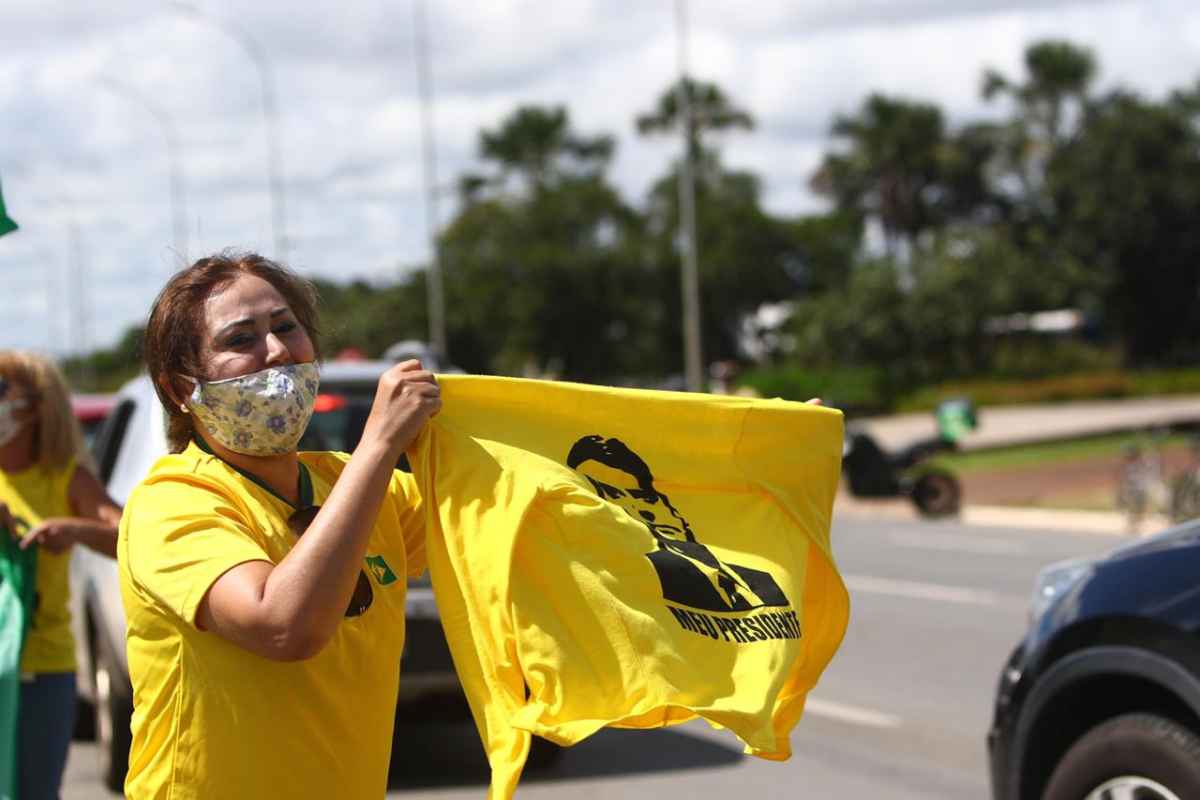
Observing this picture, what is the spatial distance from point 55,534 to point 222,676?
8.46 feet

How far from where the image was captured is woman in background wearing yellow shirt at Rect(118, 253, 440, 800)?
2.50 m

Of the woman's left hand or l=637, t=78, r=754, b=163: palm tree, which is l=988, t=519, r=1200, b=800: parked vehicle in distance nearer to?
the woman's left hand

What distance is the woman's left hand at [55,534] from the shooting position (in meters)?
4.95

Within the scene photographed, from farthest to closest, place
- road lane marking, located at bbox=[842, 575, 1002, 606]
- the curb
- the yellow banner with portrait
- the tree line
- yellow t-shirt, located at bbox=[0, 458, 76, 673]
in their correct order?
the tree line, the curb, road lane marking, located at bbox=[842, 575, 1002, 606], yellow t-shirt, located at bbox=[0, 458, 76, 673], the yellow banner with portrait

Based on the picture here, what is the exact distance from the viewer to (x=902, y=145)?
81.5 meters

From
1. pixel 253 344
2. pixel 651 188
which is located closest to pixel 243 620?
pixel 253 344

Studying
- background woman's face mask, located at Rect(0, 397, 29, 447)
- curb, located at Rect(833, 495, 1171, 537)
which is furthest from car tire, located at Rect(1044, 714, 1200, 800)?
curb, located at Rect(833, 495, 1171, 537)

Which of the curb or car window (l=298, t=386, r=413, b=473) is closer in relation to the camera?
car window (l=298, t=386, r=413, b=473)

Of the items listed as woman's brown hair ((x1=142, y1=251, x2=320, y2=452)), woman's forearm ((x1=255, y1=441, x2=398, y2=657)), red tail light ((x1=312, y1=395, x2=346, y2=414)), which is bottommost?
red tail light ((x1=312, y1=395, x2=346, y2=414))

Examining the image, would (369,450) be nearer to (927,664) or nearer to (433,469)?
(433,469)

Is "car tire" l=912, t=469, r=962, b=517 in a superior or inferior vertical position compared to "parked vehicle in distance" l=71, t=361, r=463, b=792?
inferior

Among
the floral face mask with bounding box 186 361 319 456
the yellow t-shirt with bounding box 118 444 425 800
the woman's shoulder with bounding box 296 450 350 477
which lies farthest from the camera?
the woman's shoulder with bounding box 296 450 350 477

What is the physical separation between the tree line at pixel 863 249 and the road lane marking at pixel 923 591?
41.9 metres

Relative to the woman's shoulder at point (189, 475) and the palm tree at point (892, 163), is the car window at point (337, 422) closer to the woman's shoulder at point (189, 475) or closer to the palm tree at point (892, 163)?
the woman's shoulder at point (189, 475)
